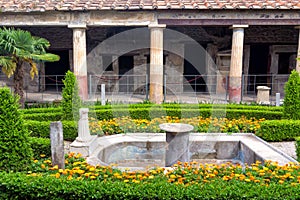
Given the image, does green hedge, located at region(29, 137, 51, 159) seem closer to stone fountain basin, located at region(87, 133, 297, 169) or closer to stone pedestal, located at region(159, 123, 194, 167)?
stone fountain basin, located at region(87, 133, 297, 169)

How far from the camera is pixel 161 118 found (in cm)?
880

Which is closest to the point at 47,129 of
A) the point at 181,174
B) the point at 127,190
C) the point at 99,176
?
the point at 99,176

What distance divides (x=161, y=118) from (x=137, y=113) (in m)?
0.72

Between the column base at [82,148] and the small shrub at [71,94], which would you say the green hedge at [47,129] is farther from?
the column base at [82,148]

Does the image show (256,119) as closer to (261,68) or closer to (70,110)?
(70,110)

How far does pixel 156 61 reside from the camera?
11.4 metres

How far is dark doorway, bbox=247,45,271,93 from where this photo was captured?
14875mm

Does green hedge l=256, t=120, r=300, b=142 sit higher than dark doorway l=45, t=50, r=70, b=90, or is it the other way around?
dark doorway l=45, t=50, r=70, b=90

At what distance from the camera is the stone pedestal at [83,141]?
5.86 metres

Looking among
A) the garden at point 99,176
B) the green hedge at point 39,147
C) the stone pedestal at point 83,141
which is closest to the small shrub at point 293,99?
the garden at point 99,176

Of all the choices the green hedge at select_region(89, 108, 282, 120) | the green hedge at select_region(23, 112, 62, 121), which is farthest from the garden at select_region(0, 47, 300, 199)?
the green hedge at select_region(89, 108, 282, 120)

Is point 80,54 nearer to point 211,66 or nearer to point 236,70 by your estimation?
point 236,70

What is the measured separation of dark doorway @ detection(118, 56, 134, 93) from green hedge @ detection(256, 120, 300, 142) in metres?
8.50

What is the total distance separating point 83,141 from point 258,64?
11682 mm
